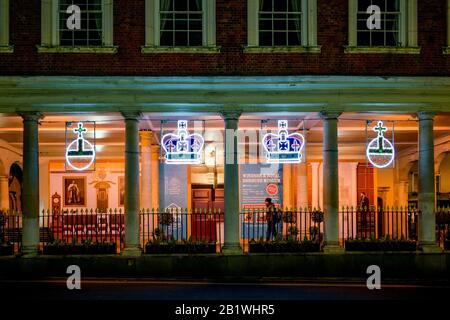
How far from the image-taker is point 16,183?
28422 millimetres

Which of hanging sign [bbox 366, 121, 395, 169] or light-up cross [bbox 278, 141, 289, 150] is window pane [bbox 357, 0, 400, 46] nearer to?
hanging sign [bbox 366, 121, 395, 169]

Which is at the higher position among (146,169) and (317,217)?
(146,169)

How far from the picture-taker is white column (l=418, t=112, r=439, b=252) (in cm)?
1677

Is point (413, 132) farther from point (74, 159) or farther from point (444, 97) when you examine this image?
point (74, 159)

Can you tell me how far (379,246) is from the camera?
55.8 ft

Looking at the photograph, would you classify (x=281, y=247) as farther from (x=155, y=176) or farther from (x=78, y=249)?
(x=155, y=176)

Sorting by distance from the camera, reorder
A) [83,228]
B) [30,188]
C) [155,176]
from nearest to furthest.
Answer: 1. [30,188]
2. [83,228]
3. [155,176]

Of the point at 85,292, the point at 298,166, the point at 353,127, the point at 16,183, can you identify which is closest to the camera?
the point at 85,292

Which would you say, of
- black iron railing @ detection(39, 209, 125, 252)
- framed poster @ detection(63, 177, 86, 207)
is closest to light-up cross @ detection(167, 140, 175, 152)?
black iron railing @ detection(39, 209, 125, 252)

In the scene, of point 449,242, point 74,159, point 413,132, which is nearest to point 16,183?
point 74,159

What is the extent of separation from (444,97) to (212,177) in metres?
10.3

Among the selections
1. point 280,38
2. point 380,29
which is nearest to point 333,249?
point 280,38

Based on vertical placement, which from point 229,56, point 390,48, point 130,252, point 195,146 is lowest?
point 130,252

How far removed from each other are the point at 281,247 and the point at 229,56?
5.58 meters
